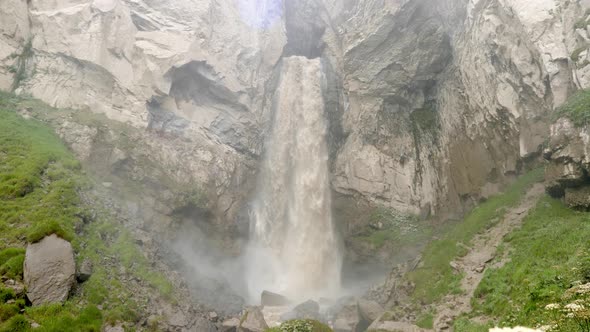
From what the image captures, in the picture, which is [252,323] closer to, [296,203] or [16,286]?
[16,286]

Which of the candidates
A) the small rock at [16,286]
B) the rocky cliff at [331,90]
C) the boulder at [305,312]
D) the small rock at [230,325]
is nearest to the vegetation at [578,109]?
the rocky cliff at [331,90]

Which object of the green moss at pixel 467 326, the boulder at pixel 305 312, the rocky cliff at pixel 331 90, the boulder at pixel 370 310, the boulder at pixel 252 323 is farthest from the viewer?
the rocky cliff at pixel 331 90

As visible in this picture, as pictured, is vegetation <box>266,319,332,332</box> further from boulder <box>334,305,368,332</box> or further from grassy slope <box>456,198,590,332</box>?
boulder <box>334,305,368,332</box>

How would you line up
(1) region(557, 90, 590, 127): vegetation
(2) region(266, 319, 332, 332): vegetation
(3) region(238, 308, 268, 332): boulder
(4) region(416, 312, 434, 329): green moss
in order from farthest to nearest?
(3) region(238, 308, 268, 332): boulder, (1) region(557, 90, 590, 127): vegetation, (4) region(416, 312, 434, 329): green moss, (2) region(266, 319, 332, 332): vegetation

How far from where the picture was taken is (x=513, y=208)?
21.0 metres

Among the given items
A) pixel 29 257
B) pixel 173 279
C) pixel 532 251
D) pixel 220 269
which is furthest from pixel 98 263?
pixel 532 251

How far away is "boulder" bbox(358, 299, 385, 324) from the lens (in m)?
20.1

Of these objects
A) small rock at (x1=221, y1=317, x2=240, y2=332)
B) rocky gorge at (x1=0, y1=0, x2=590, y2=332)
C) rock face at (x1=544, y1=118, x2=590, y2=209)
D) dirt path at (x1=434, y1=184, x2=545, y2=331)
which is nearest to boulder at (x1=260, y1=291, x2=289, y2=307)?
rocky gorge at (x1=0, y1=0, x2=590, y2=332)

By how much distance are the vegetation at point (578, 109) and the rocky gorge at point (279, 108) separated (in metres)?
2.02

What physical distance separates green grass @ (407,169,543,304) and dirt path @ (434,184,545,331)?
408mm

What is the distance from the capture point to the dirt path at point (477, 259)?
619 inches

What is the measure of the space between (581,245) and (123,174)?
2746cm

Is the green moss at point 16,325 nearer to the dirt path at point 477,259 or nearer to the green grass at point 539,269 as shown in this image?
the green grass at point 539,269

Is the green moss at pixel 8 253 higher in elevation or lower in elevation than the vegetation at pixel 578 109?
lower
